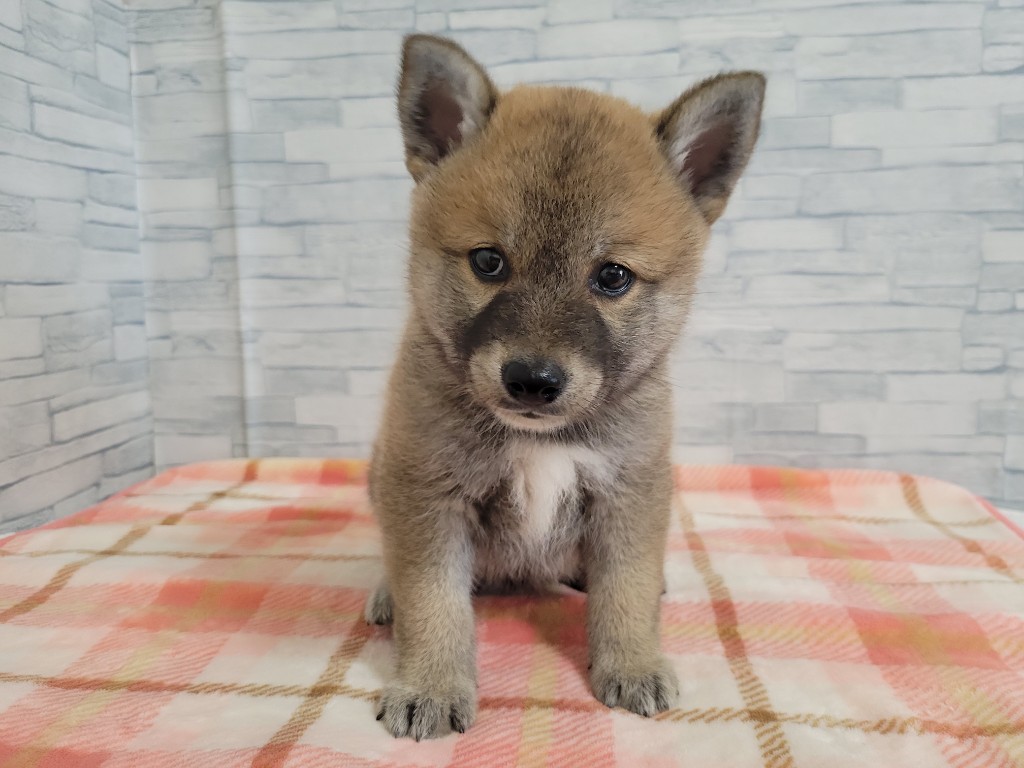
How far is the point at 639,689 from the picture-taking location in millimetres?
1266

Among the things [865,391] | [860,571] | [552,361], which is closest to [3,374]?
[552,361]

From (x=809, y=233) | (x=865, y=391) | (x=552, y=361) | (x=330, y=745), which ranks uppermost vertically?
(x=809, y=233)

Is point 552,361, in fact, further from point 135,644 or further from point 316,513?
point 316,513

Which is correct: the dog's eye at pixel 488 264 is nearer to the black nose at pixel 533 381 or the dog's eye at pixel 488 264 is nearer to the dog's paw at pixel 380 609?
the black nose at pixel 533 381

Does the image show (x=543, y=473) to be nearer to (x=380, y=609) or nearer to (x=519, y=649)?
(x=519, y=649)

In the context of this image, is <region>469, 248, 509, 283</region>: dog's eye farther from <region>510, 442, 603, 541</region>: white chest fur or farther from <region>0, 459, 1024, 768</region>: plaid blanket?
<region>0, 459, 1024, 768</region>: plaid blanket

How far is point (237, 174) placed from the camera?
8.32ft

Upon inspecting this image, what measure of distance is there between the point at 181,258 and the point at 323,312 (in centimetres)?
56

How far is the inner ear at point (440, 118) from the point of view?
1.33m

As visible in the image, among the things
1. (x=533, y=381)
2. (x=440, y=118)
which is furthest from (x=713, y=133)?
(x=533, y=381)

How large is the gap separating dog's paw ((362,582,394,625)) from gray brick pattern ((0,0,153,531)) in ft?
4.12

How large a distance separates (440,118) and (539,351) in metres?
0.56

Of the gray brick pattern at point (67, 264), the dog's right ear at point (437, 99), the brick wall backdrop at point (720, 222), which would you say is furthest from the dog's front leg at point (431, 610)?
the gray brick pattern at point (67, 264)

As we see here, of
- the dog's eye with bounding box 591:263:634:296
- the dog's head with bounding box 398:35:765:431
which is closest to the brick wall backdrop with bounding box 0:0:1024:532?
the dog's head with bounding box 398:35:765:431
